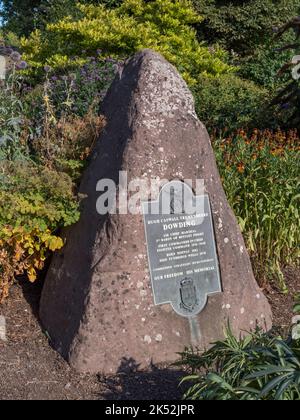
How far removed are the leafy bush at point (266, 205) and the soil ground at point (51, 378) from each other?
176cm

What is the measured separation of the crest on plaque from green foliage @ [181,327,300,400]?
Result: 2.88 feet

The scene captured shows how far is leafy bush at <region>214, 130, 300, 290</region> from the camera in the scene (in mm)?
5387

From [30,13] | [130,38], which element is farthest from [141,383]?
[30,13]

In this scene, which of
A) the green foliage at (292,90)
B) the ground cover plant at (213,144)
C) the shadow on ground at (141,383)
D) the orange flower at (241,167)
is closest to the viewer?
the ground cover plant at (213,144)

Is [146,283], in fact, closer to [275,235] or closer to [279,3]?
[275,235]

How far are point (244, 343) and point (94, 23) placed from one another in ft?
26.1

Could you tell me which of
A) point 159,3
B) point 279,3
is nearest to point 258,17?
point 279,3

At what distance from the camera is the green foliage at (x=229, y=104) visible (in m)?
8.89

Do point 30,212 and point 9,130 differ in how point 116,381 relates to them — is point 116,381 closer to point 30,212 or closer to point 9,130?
point 30,212

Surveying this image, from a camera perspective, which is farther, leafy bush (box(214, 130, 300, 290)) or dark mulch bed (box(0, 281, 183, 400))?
leafy bush (box(214, 130, 300, 290))

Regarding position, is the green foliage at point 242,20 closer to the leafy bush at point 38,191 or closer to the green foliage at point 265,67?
the green foliage at point 265,67

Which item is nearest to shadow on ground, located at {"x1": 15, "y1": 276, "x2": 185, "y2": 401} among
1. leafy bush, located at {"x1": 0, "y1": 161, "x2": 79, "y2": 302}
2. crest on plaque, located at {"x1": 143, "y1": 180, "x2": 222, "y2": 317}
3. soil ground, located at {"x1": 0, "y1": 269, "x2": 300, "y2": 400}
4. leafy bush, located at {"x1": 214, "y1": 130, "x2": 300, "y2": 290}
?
soil ground, located at {"x1": 0, "y1": 269, "x2": 300, "y2": 400}

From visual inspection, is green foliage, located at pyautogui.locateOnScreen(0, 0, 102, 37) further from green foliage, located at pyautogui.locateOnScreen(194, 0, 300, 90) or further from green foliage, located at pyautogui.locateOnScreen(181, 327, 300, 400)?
green foliage, located at pyautogui.locateOnScreen(181, 327, 300, 400)

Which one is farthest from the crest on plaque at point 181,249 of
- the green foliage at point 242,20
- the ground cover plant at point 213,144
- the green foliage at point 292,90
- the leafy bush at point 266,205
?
the green foliage at point 242,20
